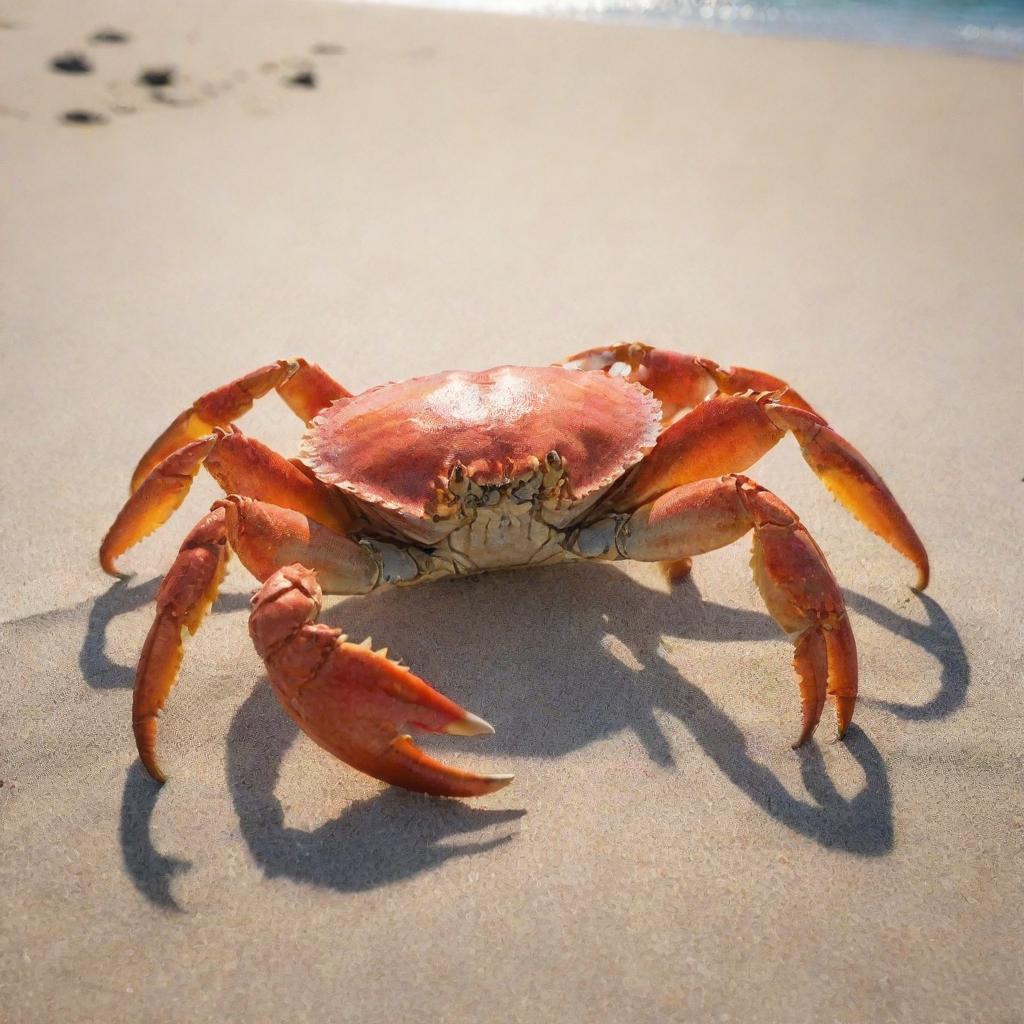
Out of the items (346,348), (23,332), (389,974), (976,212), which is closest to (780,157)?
(976,212)

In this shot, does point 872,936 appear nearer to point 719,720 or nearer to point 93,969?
point 719,720

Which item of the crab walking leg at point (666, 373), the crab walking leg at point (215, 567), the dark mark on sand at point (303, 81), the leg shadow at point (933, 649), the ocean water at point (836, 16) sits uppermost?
the crab walking leg at point (666, 373)

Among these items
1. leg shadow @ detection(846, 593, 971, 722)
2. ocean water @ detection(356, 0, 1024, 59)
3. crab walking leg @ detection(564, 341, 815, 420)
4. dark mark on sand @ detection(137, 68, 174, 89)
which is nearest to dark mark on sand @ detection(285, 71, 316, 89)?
dark mark on sand @ detection(137, 68, 174, 89)

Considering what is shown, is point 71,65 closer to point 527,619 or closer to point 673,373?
point 673,373

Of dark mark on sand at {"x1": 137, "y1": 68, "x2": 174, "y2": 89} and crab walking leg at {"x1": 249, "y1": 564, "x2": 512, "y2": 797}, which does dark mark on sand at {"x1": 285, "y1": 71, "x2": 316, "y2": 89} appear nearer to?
dark mark on sand at {"x1": 137, "y1": 68, "x2": 174, "y2": 89}

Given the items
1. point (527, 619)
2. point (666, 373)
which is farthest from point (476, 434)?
point (666, 373)

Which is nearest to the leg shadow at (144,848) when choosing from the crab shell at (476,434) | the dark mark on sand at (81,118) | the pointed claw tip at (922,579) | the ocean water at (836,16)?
the crab shell at (476,434)

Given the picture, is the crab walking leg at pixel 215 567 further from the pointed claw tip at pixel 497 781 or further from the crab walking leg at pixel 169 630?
the pointed claw tip at pixel 497 781
